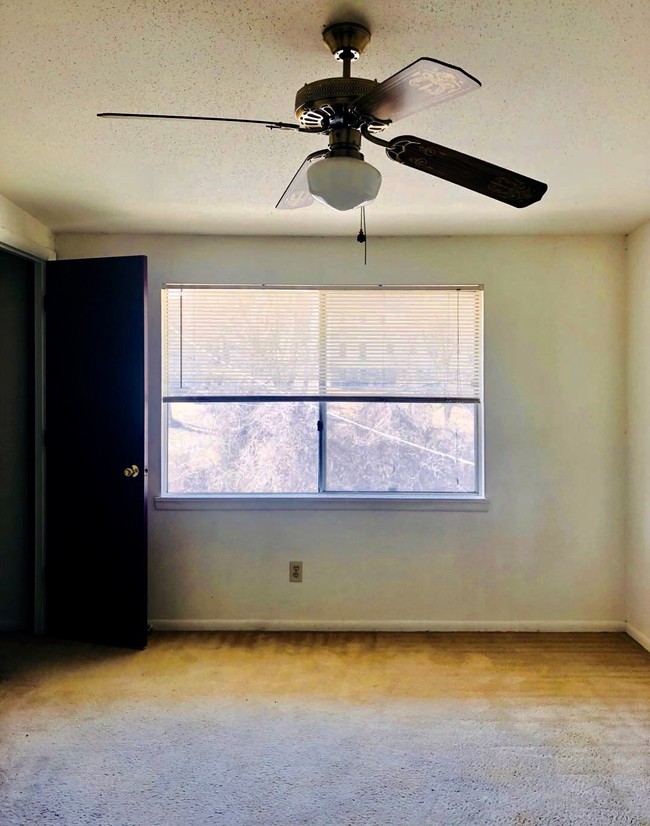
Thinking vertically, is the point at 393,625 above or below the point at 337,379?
below

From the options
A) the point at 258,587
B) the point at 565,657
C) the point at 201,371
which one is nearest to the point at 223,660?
the point at 258,587

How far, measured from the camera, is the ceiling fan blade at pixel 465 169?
135 cm

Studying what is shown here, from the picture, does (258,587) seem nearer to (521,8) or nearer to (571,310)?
(571,310)

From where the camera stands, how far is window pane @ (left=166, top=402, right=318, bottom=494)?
3.19m

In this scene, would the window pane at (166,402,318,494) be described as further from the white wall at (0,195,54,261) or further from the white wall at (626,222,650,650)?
the white wall at (626,222,650,650)

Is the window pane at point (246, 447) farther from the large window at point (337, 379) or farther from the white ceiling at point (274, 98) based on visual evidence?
the white ceiling at point (274, 98)

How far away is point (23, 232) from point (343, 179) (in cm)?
220

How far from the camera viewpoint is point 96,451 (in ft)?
9.62

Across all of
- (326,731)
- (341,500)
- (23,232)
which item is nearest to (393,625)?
(341,500)

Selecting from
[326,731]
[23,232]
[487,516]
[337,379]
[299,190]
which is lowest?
[326,731]

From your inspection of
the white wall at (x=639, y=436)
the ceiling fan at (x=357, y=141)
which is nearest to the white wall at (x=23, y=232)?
the ceiling fan at (x=357, y=141)

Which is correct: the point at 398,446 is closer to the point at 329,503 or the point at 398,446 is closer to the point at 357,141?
the point at 329,503

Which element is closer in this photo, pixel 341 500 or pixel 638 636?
pixel 638 636

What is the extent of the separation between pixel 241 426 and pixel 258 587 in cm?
98
